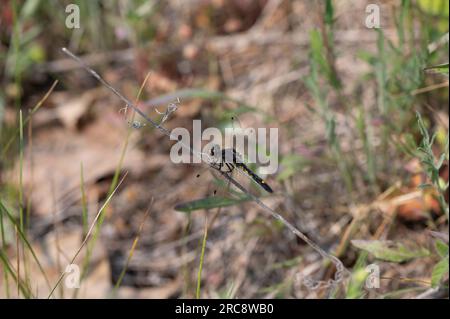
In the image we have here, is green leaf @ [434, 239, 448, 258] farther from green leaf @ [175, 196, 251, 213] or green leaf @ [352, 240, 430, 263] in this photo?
green leaf @ [175, 196, 251, 213]

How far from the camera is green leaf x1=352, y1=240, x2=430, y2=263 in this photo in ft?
4.87

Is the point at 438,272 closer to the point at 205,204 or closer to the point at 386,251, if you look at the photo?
the point at 386,251

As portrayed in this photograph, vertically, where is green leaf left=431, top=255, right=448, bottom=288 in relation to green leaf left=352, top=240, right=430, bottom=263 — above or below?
below

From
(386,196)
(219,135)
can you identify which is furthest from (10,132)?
(386,196)

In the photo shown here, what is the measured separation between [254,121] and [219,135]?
0.20 m

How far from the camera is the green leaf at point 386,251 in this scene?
4.87 feet

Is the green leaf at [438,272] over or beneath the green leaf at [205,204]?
beneath

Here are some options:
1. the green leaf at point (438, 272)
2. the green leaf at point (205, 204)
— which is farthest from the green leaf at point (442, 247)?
the green leaf at point (205, 204)

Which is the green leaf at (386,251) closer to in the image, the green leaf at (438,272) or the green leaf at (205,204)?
the green leaf at (438,272)

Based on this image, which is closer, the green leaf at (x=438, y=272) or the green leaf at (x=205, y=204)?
the green leaf at (x=438, y=272)

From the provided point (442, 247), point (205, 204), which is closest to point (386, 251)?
point (442, 247)

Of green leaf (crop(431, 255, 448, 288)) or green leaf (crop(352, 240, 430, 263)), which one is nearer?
green leaf (crop(431, 255, 448, 288))

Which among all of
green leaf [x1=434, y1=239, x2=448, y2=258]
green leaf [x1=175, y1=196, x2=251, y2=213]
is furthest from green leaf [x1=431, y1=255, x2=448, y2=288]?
green leaf [x1=175, y1=196, x2=251, y2=213]

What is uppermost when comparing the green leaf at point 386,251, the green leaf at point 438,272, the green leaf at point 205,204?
the green leaf at point 205,204
